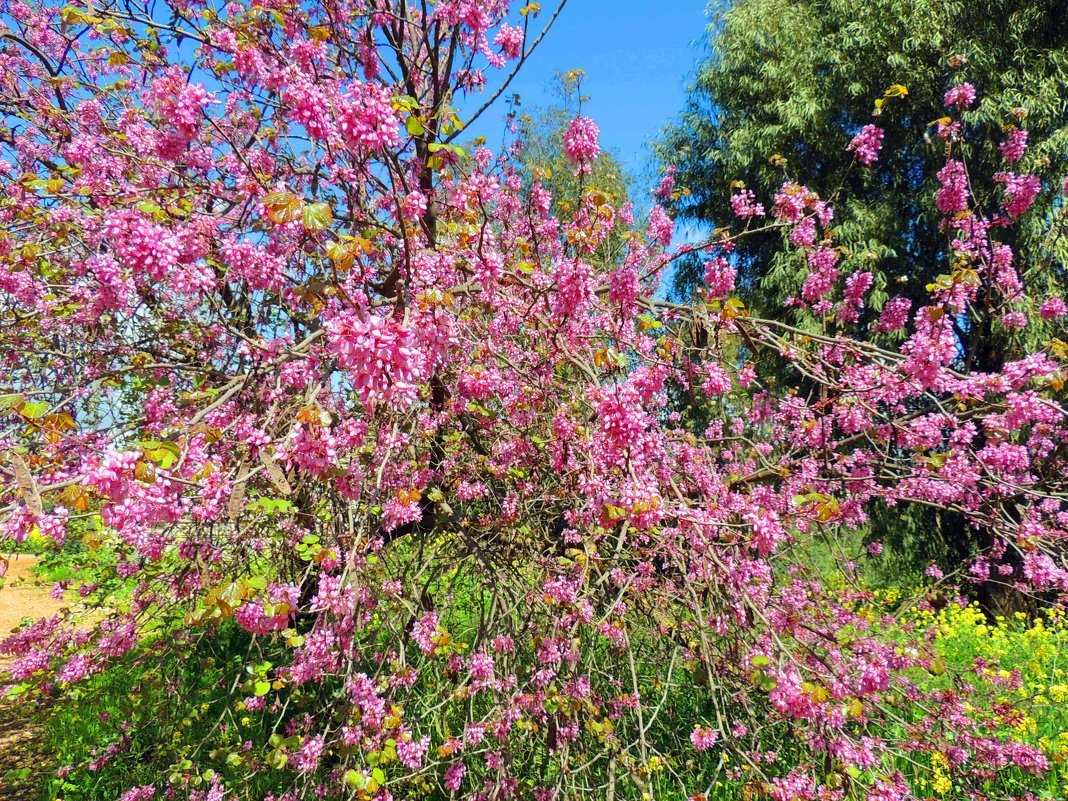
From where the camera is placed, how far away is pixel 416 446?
315 centimetres

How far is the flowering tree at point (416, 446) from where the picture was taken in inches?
73.7

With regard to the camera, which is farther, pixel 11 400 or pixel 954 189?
pixel 954 189

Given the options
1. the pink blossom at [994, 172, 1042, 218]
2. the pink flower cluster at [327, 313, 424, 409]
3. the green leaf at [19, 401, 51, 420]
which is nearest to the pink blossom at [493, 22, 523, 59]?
the pink flower cluster at [327, 313, 424, 409]

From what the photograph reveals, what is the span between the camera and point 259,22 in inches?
108

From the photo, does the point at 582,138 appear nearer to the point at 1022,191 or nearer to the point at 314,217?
the point at 314,217

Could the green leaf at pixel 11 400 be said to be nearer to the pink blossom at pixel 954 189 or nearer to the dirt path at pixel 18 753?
the dirt path at pixel 18 753

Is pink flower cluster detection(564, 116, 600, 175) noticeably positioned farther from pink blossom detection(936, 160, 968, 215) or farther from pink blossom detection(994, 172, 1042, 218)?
pink blossom detection(994, 172, 1042, 218)

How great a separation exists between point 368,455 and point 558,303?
3.89 feet

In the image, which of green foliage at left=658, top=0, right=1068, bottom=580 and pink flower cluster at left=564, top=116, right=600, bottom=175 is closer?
pink flower cluster at left=564, top=116, right=600, bottom=175

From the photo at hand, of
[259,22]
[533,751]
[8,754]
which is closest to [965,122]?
[259,22]

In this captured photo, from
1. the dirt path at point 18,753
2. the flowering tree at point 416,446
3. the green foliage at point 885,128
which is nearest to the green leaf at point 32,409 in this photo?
the flowering tree at point 416,446

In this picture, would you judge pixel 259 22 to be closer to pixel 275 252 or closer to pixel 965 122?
pixel 275 252

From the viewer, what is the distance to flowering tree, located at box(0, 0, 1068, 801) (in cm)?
187

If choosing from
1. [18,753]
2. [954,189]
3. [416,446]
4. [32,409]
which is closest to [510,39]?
[416,446]
